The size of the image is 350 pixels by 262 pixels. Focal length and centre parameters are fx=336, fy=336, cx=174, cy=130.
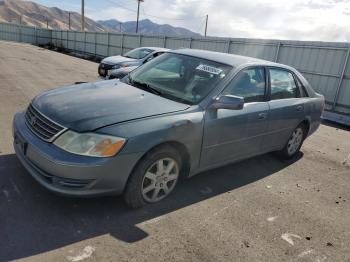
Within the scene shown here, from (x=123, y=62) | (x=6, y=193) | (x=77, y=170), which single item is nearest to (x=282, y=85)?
(x=77, y=170)

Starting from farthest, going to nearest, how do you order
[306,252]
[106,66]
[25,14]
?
[25,14] < [106,66] < [306,252]

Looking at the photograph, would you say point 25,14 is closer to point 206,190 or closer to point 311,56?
point 311,56

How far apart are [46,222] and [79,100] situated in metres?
1.32

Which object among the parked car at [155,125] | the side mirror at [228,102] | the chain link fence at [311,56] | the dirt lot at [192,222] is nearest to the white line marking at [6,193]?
the dirt lot at [192,222]

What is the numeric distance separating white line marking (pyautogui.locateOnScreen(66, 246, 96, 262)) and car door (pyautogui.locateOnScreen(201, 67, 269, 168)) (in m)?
1.66

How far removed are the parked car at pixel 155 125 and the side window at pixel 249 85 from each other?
0.04ft

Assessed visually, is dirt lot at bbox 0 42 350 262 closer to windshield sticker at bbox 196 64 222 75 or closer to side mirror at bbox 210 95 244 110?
side mirror at bbox 210 95 244 110

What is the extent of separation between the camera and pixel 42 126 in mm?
3365

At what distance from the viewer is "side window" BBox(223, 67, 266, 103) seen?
4195 mm

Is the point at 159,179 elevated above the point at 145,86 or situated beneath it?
situated beneath

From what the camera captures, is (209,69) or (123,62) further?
(123,62)

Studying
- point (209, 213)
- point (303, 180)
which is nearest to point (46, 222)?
point (209, 213)

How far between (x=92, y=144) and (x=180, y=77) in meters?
1.73

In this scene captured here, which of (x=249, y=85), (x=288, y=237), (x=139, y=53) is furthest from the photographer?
(x=139, y=53)
